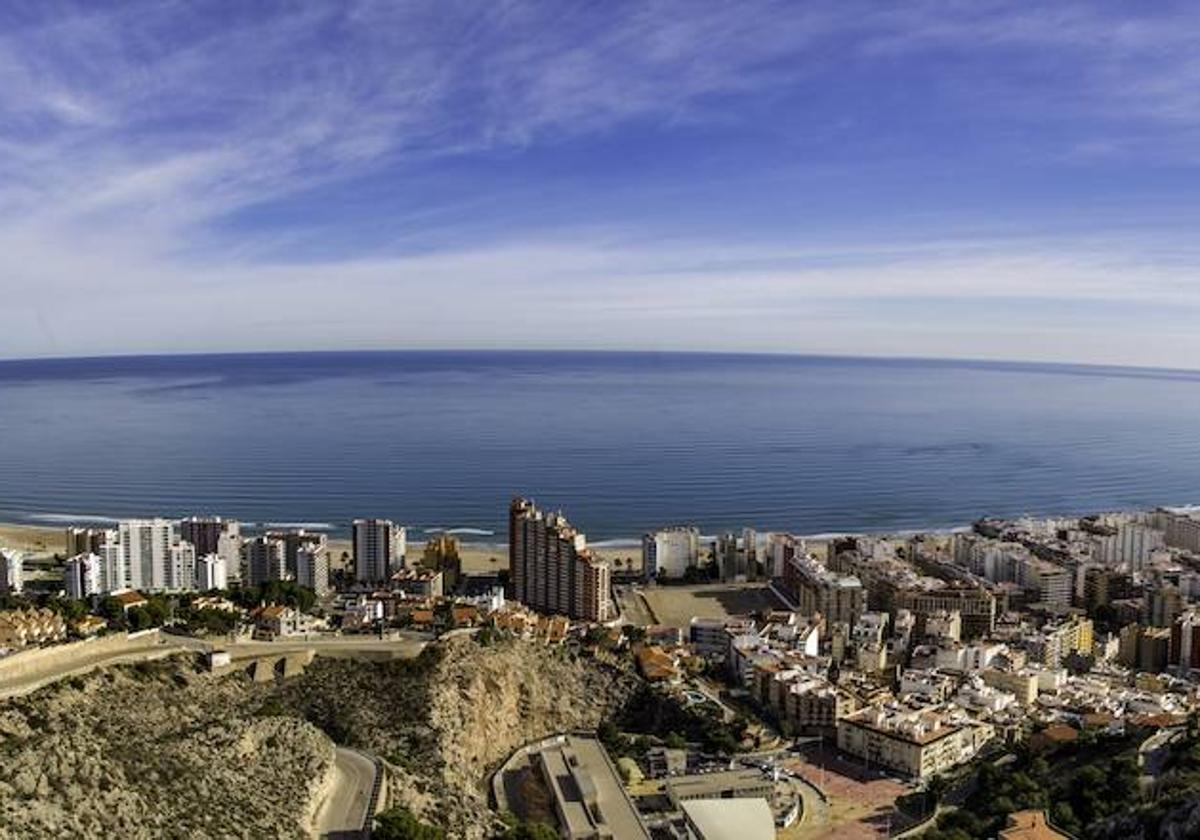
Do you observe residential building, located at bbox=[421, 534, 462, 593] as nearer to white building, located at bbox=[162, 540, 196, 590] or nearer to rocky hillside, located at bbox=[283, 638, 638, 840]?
white building, located at bbox=[162, 540, 196, 590]

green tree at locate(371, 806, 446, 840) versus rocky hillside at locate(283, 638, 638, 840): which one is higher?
green tree at locate(371, 806, 446, 840)

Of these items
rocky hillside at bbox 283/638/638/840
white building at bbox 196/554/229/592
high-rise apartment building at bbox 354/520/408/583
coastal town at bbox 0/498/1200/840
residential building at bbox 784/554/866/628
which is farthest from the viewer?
high-rise apartment building at bbox 354/520/408/583

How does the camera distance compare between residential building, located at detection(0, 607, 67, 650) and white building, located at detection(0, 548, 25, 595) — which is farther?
white building, located at detection(0, 548, 25, 595)

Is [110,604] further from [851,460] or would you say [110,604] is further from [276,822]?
[851,460]

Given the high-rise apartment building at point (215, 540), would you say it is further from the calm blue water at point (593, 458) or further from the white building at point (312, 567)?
the calm blue water at point (593, 458)

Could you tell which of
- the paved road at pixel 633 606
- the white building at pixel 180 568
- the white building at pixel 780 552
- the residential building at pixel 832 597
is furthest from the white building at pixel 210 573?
the residential building at pixel 832 597

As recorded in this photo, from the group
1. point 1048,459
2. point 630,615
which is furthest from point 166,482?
point 1048,459

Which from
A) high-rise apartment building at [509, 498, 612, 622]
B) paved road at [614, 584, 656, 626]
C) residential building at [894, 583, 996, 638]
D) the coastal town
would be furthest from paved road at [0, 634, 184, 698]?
residential building at [894, 583, 996, 638]
